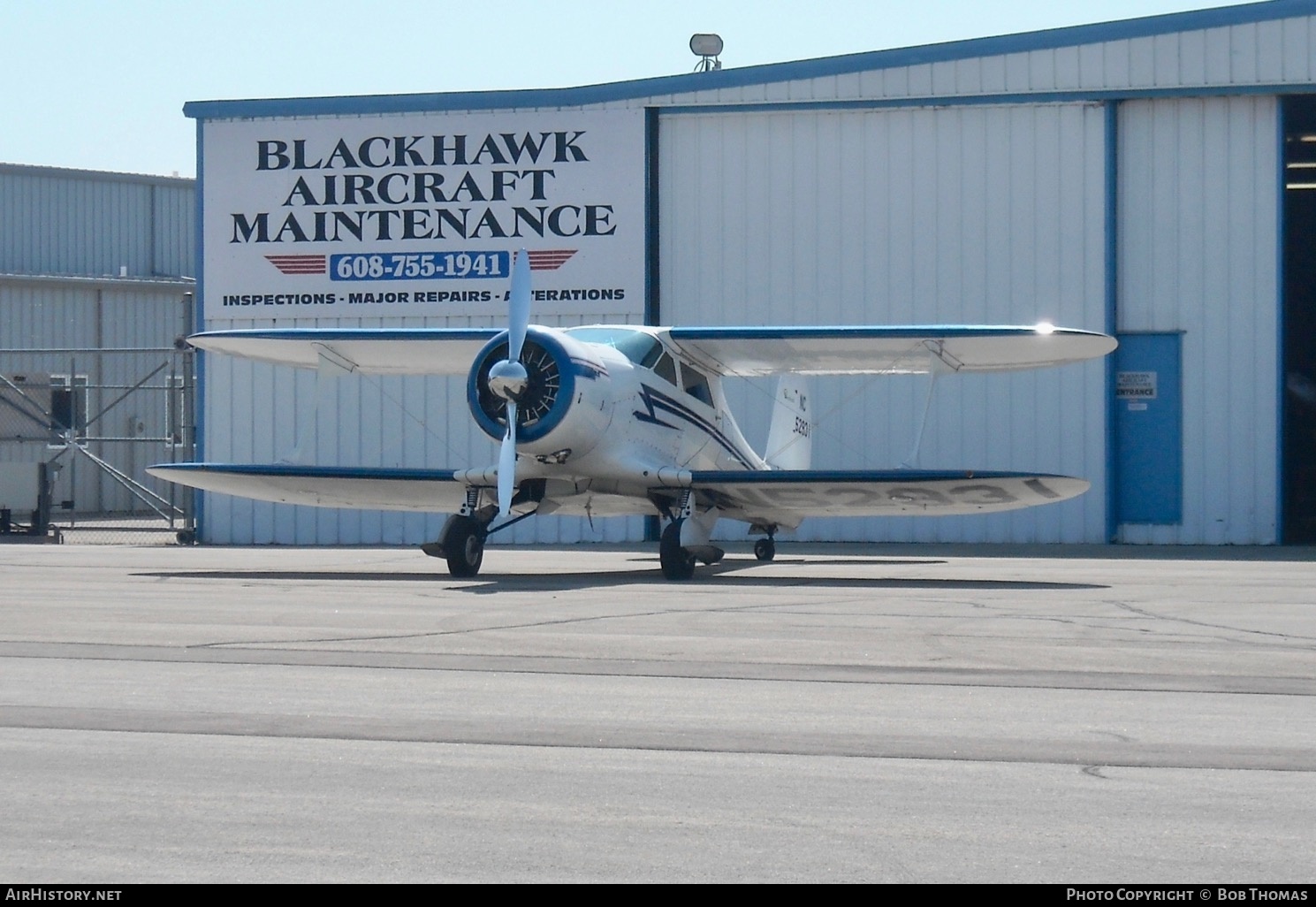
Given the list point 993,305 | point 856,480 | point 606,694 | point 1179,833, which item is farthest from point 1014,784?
point 993,305

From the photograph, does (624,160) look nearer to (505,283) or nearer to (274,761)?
(505,283)

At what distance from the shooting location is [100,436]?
39969 mm

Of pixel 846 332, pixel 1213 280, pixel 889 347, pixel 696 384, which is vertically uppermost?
pixel 1213 280

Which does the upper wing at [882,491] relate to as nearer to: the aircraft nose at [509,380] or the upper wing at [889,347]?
the upper wing at [889,347]

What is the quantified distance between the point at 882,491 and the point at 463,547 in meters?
4.12

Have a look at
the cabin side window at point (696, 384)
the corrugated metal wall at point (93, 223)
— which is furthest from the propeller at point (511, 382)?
the corrugated metal wall at point (93, 223)

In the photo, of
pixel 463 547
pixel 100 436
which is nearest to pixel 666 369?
pixel 463 547

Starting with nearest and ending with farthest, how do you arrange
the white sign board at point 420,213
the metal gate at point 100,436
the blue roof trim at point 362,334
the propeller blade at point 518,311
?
the propeller blade at point 518,311 < the blue roof trim at point 362,334 < the white sign board at point 420,213 < the metal gate at point 100,436

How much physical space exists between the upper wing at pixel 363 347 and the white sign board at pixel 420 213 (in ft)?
20.9

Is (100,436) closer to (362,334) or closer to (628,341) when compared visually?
(362,334)

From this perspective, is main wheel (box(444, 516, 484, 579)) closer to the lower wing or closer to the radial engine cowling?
the lower wing

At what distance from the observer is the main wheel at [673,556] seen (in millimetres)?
16047

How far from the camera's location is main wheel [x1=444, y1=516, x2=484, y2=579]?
15758 millimetres

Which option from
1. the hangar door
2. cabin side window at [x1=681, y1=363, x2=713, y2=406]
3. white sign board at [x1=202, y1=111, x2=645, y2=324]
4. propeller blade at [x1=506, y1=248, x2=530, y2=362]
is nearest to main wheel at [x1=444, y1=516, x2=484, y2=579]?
propeller blade at [x1=506, y1=248, x2=530, y2=362]
